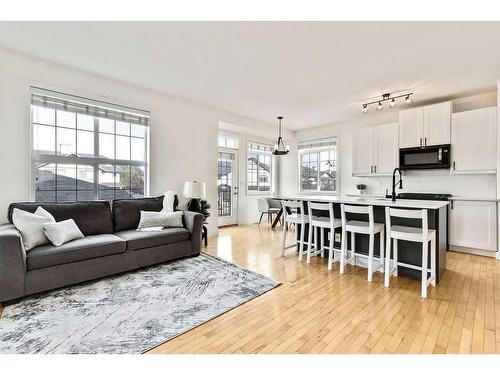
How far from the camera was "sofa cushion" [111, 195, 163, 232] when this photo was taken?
3463 millimetres

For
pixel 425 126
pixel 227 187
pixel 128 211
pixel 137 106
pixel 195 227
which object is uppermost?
pixel 137 106

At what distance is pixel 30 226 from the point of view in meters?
2.58

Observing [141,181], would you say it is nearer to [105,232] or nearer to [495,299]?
[105,232]

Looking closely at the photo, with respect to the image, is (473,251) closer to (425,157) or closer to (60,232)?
(425,157)

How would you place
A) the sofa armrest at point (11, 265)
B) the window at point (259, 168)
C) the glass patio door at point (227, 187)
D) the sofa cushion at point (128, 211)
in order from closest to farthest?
1. the sofa armrest at point (11, 265)
2. the sofa cushion at point (128, 211)
3. the glass patio door at point (227, 187)
4. the window at point (259, 168)

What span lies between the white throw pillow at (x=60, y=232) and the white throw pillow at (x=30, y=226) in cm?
6

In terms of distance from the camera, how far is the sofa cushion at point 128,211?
3463 millimetres

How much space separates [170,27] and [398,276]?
3.73 meters

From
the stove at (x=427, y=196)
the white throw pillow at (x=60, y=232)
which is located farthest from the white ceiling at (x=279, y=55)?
the white throw pillow at (x=60, y=232)

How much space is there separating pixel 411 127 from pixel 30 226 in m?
5.82

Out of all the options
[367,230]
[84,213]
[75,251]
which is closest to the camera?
[75,251]

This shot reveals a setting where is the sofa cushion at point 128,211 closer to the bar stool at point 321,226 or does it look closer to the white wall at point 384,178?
the bar stool at point 321,226

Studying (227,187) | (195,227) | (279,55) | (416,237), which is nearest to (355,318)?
(416,237)
